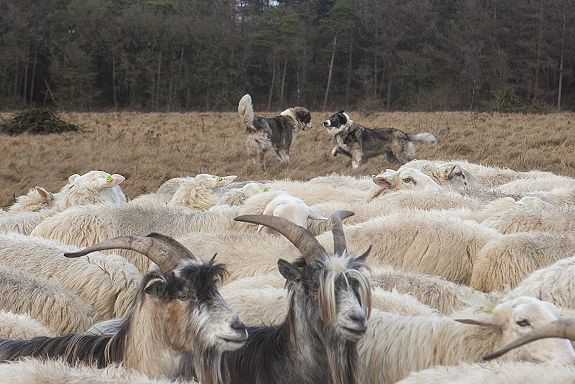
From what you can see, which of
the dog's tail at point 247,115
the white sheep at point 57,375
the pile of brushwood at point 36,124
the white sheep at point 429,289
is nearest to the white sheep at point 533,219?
the white sheep at point 429,289

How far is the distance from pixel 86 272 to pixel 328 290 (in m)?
2.85

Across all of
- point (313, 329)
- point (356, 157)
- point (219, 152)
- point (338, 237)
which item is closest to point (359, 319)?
point (313, 329)

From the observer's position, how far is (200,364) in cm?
357

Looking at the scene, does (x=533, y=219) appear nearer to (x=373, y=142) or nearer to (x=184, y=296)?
(x=184, y=296)

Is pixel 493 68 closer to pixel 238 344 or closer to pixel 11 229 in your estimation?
pixel 11 229

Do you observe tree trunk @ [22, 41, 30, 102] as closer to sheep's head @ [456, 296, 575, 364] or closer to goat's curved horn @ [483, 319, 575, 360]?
sheep's head @ [456, 296, 575, 364]

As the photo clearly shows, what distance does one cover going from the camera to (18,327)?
14.4 ft

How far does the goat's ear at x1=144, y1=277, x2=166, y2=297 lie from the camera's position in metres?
3.61

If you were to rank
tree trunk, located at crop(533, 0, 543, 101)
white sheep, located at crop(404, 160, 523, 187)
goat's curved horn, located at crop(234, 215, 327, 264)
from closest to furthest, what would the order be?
goat's curved horn, located at crop(234, 215, 327, 264) < white sheep, located at crop(404, 160, 523, 187) < tree trunk, located at crop(533, 0, 543, 101)

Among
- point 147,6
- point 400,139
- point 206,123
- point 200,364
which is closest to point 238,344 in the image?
point 200,364

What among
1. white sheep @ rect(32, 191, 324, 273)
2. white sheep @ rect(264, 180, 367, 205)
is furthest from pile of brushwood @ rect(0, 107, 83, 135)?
white sheep @ rect(32, 191, 324, 273)

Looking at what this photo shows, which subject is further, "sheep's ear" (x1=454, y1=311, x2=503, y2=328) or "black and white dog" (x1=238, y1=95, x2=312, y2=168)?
"black and white dog" (x1=238, y1=95, x2=312, y2=168)

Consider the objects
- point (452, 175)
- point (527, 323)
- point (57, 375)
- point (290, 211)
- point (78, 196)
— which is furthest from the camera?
point (452, 175)

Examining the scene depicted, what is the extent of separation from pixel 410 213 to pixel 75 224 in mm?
3140
